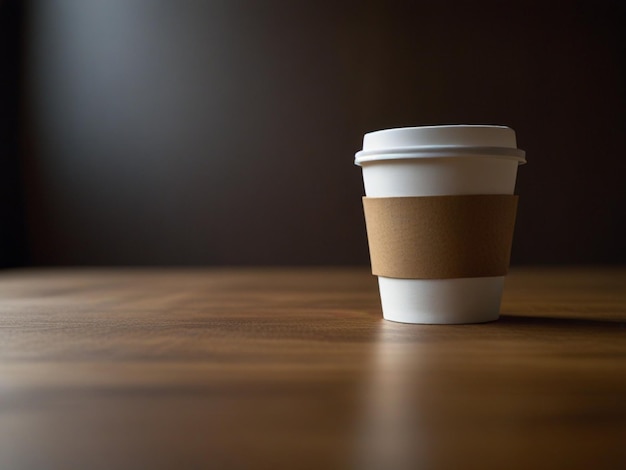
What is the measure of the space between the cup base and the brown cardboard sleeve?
2 centimetres

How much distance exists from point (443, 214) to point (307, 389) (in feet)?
1.64

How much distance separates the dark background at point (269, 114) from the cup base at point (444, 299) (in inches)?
81.6

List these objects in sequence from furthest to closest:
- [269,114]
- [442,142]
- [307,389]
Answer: [269,114], [442,142], [307,389]

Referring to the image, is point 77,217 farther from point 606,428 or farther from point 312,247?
point 606,428

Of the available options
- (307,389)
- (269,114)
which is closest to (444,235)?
(307,389)

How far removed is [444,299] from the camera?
3.90 feet

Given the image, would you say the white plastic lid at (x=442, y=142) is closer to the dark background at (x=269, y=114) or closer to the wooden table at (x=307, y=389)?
the wooden table at (x=307, y=389)

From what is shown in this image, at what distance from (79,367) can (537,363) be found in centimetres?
57

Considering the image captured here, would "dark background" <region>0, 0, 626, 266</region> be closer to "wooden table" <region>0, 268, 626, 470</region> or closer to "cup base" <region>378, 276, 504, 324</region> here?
"wooden table" <region>0, 268, 626, 470</region>

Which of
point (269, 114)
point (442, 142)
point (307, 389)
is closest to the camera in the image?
point (307, 389)

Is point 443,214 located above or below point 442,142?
below

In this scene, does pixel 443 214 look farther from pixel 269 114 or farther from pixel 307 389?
pixel 269 114

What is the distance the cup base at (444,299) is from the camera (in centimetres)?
119

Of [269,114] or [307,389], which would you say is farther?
[269,114]
